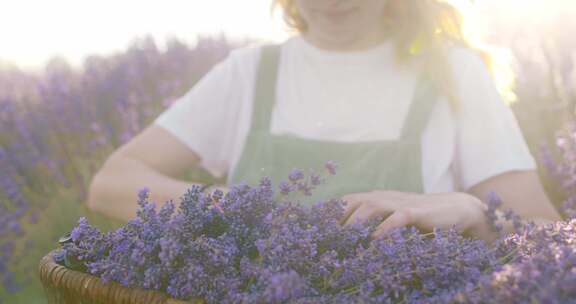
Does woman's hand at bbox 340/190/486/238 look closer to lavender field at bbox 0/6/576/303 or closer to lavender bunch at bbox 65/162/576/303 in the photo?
lavender bunch at bbox 65/162/576/303

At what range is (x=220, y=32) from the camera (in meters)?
4.56

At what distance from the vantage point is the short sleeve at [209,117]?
216cm

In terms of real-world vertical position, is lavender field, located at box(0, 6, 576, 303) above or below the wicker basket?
below

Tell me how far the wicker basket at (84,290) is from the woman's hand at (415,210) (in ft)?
1.17

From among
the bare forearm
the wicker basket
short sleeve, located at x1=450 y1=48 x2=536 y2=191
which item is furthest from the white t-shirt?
the wicker basket

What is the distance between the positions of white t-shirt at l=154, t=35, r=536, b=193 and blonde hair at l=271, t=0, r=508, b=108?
53 millimetres

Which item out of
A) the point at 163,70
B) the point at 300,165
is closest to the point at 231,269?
the point at 300,165

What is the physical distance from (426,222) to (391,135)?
77 centimetres

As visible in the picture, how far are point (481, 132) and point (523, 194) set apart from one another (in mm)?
244

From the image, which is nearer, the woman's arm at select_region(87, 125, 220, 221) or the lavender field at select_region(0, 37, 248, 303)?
the woman's arm at select_region(87, 125, 220, 221)

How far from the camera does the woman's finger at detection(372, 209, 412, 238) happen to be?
1.10 meters

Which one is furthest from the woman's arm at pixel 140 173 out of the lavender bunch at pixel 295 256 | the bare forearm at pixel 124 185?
the lavender bunch at pixel 295 256

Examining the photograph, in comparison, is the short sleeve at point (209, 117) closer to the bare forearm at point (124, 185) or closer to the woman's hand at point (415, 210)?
the bare forearm at point (124, 185)

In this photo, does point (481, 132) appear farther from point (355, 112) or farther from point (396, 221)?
point (396, 221)
